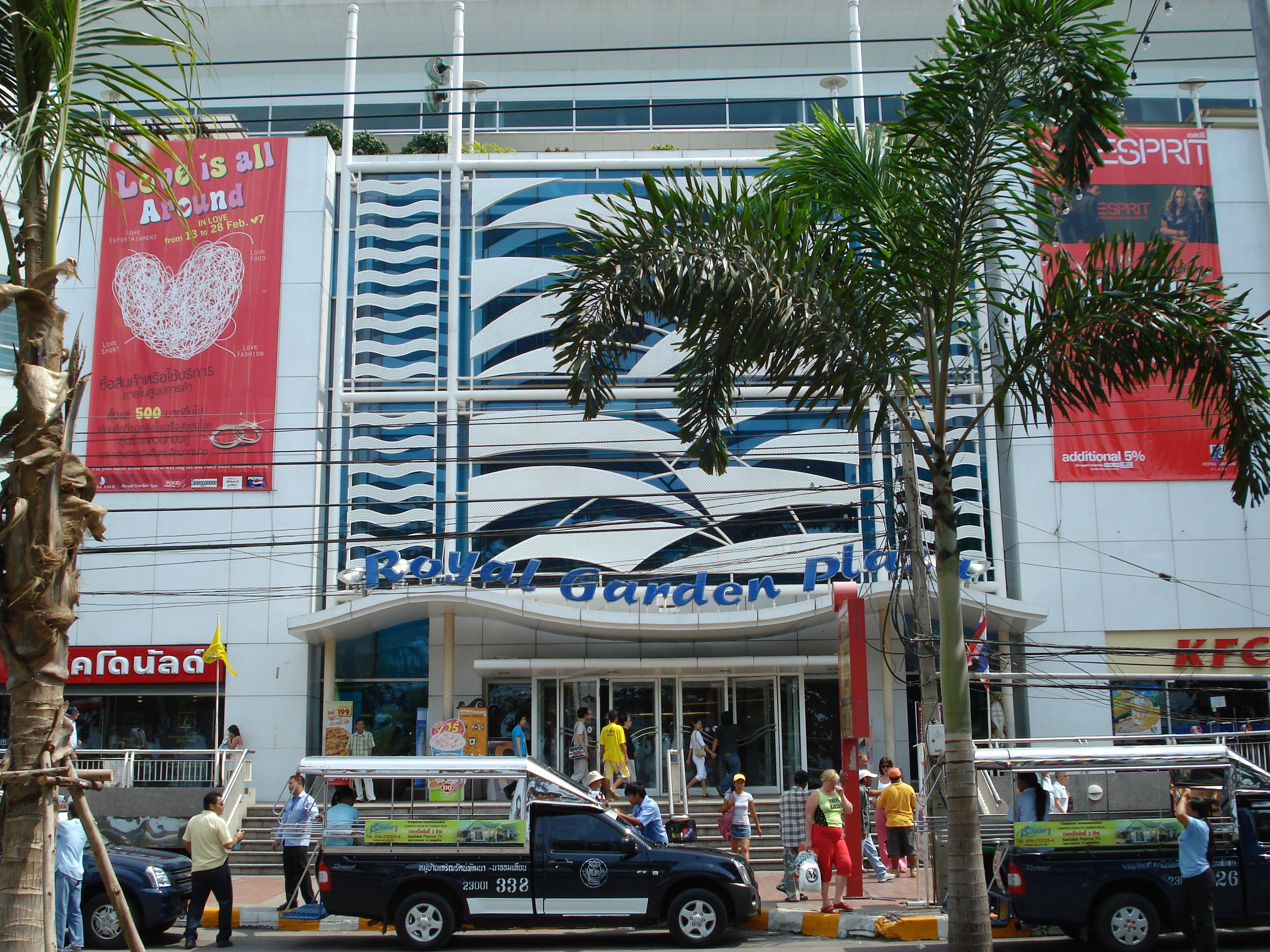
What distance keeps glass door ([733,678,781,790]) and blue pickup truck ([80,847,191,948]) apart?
43.9 ft

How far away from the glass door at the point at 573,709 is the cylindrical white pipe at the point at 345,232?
29.0 ft

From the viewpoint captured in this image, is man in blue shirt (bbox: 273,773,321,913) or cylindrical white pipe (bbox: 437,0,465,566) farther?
cylindrical white pipe (bbox: 437,0,465,566)

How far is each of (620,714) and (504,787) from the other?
465 inches

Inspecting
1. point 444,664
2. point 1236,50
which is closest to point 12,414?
point 444,664

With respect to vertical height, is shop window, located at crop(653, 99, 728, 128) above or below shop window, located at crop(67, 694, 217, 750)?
above

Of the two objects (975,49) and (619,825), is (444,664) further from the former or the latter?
(975,49)

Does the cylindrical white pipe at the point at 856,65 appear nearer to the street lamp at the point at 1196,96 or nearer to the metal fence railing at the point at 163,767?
the street lamp at the point at 1196,96

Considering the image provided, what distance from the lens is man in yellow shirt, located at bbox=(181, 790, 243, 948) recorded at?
12.3m

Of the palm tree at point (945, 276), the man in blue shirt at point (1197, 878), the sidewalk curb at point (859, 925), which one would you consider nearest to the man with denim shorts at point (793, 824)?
the sidewalk curb at point (859, 925)

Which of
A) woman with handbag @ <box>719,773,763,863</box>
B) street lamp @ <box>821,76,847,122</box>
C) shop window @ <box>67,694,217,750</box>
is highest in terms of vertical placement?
street lamp @ <box>821,76,847,122</box>

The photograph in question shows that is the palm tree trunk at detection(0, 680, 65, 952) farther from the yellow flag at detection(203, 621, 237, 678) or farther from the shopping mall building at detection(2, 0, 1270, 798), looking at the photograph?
the yellow flag at detection(203, 621, 237, 678)

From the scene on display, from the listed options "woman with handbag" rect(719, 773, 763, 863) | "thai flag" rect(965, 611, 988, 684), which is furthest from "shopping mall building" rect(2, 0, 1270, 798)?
"woman with handbag" rect(719, 773, 763, 863)

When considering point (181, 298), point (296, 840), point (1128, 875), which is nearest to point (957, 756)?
point (1128, 875)

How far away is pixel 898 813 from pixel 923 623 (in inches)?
117
